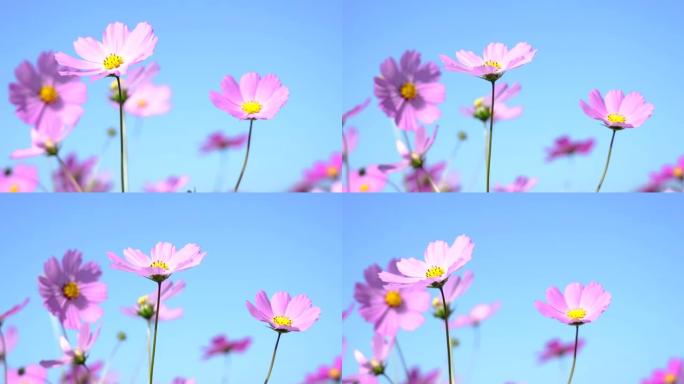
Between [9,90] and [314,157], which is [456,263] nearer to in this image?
[314,157]

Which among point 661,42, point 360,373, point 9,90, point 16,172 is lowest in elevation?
point 360,373

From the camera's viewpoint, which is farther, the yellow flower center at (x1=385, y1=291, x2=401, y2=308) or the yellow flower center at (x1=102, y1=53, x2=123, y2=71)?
the yellow flower center at (x1=385, y1=291, x2=401, y2=308)

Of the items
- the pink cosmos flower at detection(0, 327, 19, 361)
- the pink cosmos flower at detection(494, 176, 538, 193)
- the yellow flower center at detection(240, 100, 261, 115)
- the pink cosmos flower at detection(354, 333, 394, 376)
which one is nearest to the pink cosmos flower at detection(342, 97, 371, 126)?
the yellow flower center at detection(240, 100, 261, 115)

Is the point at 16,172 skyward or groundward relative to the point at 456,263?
skyward

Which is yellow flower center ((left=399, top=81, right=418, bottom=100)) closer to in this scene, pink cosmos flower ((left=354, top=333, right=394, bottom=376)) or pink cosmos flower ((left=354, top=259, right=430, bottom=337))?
pink cosmos flower ((left=354, top=259, right=430, bottom=337))

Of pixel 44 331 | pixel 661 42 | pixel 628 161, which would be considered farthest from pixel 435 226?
pixel 44 331

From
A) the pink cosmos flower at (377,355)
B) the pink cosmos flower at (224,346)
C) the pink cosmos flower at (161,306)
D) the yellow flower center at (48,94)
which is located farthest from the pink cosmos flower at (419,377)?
the yellow flower center at (48,94)

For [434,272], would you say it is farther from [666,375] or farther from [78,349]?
[78,349]

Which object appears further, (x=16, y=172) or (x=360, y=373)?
(x=360, y=373)
